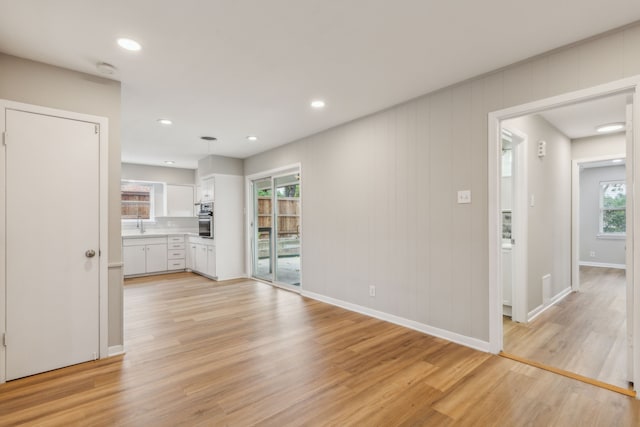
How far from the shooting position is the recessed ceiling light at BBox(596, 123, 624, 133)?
4.30 m

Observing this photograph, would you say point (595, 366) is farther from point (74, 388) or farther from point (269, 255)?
point (269, 255)

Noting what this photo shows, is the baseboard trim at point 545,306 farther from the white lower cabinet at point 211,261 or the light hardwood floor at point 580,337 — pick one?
the white lower cabinet at point 211,261

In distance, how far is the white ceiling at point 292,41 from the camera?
193 cm

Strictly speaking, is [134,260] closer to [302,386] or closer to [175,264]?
[175,264]

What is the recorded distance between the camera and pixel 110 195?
281cm

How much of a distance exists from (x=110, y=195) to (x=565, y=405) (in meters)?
3.94

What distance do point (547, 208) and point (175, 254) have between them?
732cm

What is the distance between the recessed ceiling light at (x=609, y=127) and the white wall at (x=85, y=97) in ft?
20.4

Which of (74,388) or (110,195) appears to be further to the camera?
(110,195)

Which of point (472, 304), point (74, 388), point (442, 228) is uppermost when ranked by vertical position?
point (442, 228)

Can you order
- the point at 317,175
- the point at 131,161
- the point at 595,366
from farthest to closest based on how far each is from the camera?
the point at 131,161 < the point at 317,175 < the point at 595,366

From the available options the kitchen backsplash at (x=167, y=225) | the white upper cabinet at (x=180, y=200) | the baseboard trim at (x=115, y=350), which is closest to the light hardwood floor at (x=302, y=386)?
the baseboard trim at (x=115, y=350)

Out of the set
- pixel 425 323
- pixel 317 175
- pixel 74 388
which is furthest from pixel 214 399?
pixel 317 175

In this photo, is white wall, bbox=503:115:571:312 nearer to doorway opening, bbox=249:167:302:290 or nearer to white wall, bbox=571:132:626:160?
white wall, bbox=571:132:626:160
